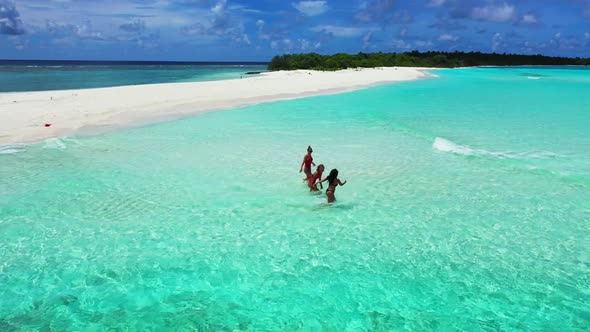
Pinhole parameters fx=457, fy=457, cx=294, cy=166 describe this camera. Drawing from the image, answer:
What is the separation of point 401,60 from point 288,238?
11078 centimetres

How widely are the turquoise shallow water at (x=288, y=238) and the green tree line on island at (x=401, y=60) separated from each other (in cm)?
7114

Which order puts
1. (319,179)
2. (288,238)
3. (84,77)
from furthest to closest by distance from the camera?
(84,77) → (319,179) → (288,238)

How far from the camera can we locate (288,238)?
8.48m

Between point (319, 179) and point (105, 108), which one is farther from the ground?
point (105, 108)

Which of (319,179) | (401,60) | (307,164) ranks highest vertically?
(401,60)

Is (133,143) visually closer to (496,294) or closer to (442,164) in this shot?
(442,164)

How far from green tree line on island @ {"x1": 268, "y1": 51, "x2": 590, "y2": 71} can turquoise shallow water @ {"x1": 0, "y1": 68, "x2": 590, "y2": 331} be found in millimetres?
71144

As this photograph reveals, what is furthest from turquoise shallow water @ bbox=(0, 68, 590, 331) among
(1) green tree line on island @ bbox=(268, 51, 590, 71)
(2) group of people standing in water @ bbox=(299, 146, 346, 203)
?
(1) green tree line on island @ bbox=(268, 51, 590, 71)

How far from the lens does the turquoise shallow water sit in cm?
623

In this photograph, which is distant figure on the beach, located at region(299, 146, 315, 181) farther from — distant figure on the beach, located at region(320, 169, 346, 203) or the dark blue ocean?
the dark blue ocean

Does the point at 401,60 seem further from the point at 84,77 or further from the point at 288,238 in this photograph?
the point at 288,238

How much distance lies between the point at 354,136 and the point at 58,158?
10563 mm

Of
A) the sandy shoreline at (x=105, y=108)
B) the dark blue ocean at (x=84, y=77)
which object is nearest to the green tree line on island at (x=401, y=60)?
the dark blue ocean at (x=84, y=77)

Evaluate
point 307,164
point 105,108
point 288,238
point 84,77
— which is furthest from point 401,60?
point 288,238
